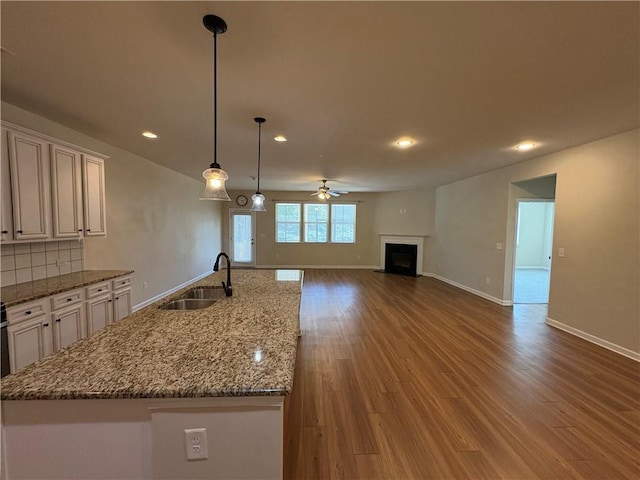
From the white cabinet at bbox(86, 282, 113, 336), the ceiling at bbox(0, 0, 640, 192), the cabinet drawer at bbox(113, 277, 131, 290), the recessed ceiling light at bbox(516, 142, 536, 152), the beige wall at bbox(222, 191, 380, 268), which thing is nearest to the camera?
the ceiling at bbox(0, 0, 640, 192)

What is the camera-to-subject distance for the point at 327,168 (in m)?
5.14

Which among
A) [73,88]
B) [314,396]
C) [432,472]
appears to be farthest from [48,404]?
[73,88]

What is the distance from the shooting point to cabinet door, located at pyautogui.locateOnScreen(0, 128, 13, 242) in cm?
221

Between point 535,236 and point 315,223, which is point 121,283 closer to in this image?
point 315,223

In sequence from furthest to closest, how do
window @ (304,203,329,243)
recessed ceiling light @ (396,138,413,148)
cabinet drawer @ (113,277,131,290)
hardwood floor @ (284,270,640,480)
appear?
window @ (304,203,329,243), recessed ceiling light @ (396,138,413,148), cabinet drawer @ (113,277,131,290), hardwood floor @ (284,270,640,480)

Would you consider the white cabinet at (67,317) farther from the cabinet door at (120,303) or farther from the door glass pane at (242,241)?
the door glass pane at (242,241)

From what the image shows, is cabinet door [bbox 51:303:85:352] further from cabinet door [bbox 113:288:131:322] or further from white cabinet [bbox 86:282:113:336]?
cabinet door [bbox 113:288:131:322]

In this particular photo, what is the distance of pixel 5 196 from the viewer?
2244mm

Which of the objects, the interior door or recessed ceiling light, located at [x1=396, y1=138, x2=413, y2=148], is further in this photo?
the interior door

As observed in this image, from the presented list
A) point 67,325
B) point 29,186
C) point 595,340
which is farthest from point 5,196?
point 595,340

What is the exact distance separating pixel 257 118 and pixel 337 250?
670 cm

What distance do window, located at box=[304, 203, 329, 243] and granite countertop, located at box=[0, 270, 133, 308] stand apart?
6.14 metres

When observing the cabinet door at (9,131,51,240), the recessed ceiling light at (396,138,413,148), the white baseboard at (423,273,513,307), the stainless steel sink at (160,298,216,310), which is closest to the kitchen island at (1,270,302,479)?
the stainless steel sink at (160,298,216,310)

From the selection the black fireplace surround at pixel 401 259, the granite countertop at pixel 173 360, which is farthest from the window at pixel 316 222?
the granite countertop at pixel 173 360
